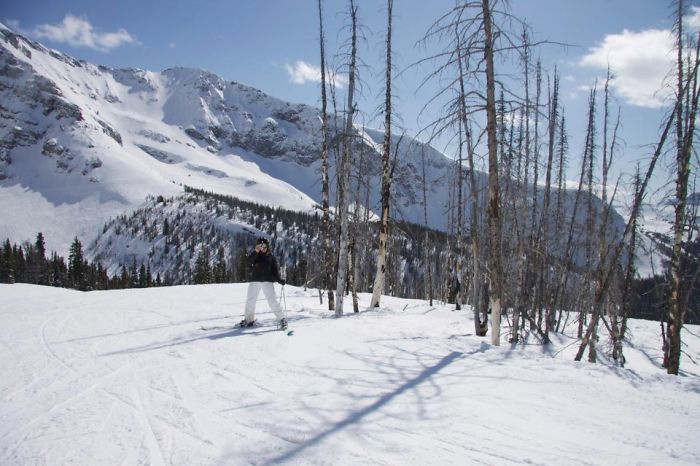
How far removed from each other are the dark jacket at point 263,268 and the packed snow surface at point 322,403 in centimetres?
146

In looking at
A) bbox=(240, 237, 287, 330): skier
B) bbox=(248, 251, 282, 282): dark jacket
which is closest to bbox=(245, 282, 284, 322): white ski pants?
bbox=(240, 237, 287, 330): skier

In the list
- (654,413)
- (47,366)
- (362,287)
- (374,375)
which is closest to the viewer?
(654,413)

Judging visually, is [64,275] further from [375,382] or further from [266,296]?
[375,382]

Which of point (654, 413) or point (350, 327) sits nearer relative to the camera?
point (654, 413)

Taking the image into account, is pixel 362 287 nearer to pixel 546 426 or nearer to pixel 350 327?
pixel 350 327

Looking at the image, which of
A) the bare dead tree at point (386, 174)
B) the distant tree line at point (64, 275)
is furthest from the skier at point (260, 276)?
the distant tree line at point (64, 275)

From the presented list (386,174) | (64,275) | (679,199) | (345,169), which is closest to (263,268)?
(345,169)

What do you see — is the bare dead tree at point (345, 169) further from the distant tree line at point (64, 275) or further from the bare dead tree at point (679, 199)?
the distant tree line at point (64, 275)

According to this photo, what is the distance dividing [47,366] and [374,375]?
4814mm

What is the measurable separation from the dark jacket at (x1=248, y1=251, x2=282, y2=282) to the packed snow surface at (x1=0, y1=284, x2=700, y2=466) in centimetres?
146

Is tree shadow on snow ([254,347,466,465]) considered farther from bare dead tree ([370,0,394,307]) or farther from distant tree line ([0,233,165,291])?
distant tree line ([0,233,165,291])

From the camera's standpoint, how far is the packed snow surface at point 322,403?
3.53m

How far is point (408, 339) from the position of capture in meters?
8.18

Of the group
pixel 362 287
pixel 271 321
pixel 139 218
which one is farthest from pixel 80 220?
pixel 271 321
